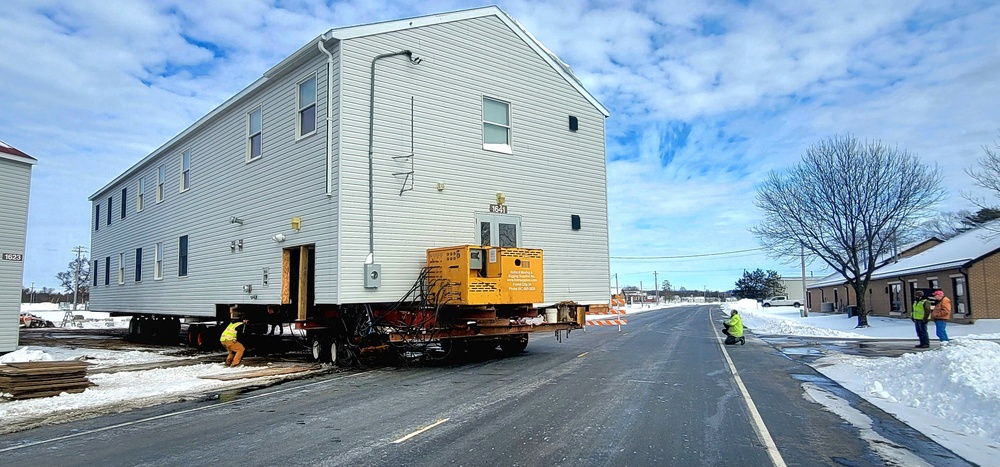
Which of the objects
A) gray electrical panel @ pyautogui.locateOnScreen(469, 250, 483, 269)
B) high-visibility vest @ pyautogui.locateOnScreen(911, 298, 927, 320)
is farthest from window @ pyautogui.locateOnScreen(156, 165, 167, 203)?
high-visibility vest @ pyautogui.locateOnScreen(911, 298, 927, 320)

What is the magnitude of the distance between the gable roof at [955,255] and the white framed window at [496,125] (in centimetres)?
2275

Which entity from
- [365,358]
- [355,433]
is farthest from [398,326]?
[355,433]

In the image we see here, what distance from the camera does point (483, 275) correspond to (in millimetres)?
13055

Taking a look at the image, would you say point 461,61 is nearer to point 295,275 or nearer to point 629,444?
point 295,275

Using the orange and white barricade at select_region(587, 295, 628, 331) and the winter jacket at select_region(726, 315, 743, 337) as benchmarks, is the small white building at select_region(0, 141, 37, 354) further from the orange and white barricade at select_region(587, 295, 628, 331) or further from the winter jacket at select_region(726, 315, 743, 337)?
the winter jacket at select_region(726, 315, 743, 337)

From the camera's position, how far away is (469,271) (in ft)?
42.0

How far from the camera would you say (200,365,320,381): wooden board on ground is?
12.1 m

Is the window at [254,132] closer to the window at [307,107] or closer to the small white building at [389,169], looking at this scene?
the small white building at [389,169]

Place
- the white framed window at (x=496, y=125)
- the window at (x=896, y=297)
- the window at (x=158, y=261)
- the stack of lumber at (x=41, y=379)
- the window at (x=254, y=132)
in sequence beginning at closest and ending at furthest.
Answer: the stack of lumber at (x=41, y=379) < the white framed window at (x=496, y=125) < the window at (x=254, y=132) < the window at (x=158, y=261) < the window at (x=896, y=297)

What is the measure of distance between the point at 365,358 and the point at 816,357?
11.0 m

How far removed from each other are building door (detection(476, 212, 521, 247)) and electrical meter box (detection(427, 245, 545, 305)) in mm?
1886

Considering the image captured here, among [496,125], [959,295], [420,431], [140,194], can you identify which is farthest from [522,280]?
[959,295]

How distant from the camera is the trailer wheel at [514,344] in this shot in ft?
52.0

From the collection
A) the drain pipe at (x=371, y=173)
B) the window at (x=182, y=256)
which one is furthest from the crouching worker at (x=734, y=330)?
the window at (x=182, y=256)
